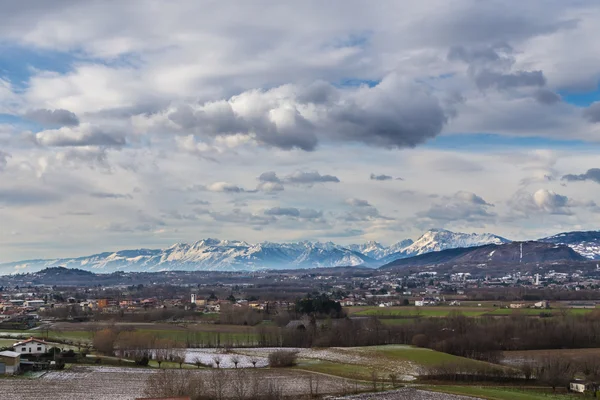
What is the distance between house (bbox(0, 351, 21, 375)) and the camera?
59.5 m

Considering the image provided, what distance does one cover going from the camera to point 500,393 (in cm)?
5172

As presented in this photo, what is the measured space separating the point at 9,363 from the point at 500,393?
3835cm

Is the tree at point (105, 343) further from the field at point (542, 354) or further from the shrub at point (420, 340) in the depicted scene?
the field at point (542, 354)

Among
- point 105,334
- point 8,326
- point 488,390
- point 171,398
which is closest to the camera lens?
point 171,398

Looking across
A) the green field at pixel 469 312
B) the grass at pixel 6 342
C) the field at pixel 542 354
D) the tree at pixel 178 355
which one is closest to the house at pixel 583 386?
the field at pixel 542 354

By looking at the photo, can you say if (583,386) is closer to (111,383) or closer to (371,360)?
(371,360)

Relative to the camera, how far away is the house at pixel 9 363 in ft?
195

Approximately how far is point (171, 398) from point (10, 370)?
25015 mm

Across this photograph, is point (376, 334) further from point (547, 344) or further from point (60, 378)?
point (60, 378)

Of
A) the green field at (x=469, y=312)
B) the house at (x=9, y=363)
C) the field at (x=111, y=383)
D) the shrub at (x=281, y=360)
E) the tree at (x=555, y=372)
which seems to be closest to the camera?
the field at (x=111, y=383)

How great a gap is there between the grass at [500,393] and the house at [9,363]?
32.7 m

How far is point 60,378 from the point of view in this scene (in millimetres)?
56531

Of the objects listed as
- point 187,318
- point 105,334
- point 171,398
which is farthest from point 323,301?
point 171,398

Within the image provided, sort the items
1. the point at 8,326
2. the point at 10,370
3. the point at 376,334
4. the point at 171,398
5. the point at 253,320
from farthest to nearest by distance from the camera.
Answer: the point at 253,320 → the point at 8,326 → the point at 376,334 → the point at 10,370 → the point at 171,398
